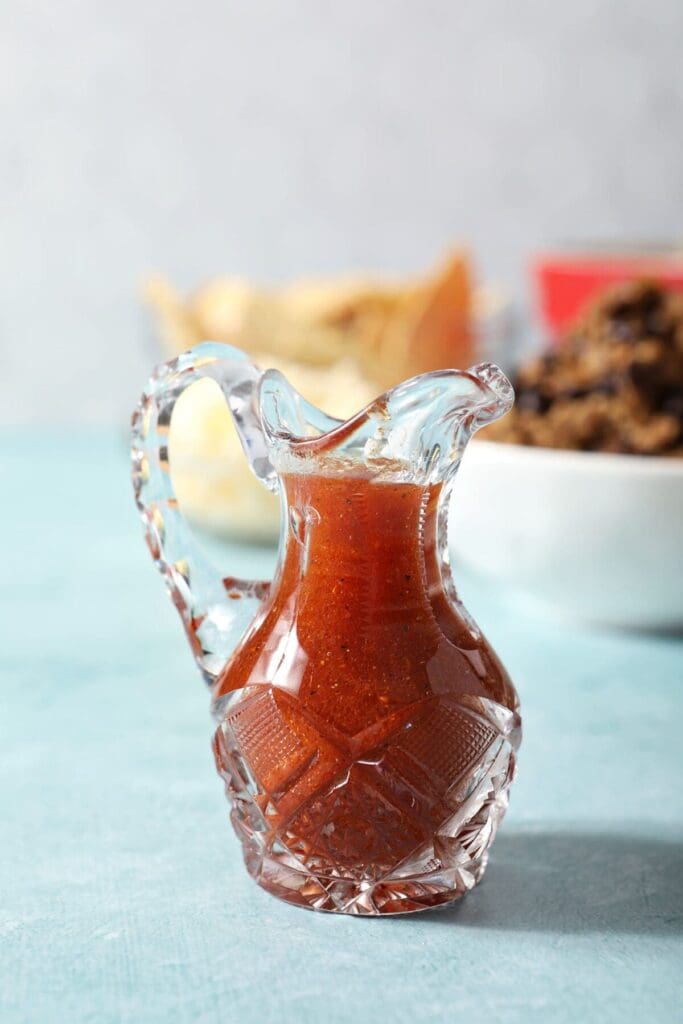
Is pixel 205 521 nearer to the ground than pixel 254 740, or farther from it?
nearer to the ground

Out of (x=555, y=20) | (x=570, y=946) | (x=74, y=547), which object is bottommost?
(x=74, y=547)

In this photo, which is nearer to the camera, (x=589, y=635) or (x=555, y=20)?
(x=589, y=635)

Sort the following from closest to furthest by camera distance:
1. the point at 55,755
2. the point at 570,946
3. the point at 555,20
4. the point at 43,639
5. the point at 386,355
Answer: the point at 570,946
the point at 55,755
the point at 43,639
the point at 386,355
the point at 555,20

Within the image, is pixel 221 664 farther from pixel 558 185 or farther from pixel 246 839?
pixel 558 185

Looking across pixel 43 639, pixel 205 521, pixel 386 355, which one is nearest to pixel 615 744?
pixel 43 639

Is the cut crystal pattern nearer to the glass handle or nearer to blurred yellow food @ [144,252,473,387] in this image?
the glass handle

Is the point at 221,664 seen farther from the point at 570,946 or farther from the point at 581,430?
the point at 581,430

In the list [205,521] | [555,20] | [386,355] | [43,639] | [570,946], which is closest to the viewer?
[570,946]
